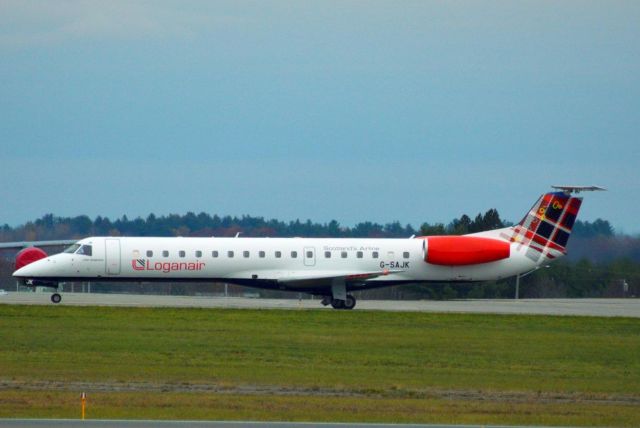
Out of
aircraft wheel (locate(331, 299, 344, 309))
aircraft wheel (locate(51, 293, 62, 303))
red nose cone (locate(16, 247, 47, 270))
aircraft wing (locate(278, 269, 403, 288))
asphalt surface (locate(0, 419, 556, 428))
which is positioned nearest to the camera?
asphalt surface (locate(0, 419, 556, 428))

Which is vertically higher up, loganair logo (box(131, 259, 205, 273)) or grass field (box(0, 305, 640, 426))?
loganair logo (box(131, 259, 205, 273))

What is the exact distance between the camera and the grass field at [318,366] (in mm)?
20625

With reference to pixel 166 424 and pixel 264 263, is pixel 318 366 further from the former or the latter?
pixel 264 263

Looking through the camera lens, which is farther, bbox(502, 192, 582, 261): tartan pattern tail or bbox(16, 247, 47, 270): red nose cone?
bbox(16, 247, 47, 270): red nose cone

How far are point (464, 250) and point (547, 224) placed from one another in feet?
11.6

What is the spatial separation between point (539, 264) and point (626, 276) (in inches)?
677

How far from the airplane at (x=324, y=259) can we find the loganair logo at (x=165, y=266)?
0.04m

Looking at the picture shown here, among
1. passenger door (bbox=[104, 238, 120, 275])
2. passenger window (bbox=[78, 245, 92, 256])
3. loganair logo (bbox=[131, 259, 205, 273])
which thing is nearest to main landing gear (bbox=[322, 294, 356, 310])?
loganair logo (bbox=[131, 259, 205, 273])

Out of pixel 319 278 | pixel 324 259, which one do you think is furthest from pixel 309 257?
pixel 319 278

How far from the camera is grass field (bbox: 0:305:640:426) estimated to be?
20625mm

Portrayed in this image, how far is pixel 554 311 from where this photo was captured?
46.8 meters

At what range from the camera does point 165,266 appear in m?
46.0

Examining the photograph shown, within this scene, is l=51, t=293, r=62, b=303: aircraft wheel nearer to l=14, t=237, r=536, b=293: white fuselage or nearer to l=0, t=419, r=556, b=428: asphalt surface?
l=14, t=237, r=536, b=293: white fuselage

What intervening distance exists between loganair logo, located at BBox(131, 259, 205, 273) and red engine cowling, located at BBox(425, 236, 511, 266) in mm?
8908
